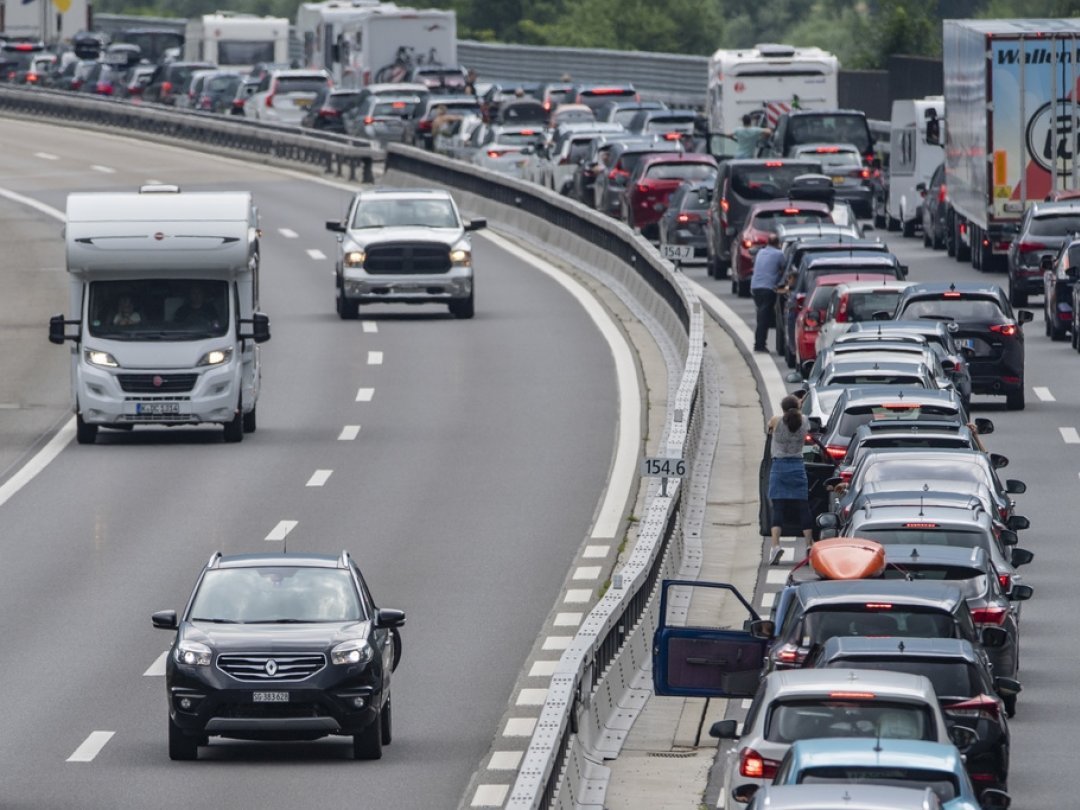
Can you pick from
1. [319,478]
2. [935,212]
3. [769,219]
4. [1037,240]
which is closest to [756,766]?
[319,478]

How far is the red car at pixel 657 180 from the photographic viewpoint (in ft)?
191

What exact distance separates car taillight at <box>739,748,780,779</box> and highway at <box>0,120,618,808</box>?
2948 millimetres

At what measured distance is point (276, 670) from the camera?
62.8 feet

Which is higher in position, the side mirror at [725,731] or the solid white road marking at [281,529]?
the side mirror at [725,731]

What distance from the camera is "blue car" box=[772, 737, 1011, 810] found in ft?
45.2

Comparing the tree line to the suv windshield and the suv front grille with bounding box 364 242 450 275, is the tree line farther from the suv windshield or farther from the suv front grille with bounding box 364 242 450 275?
the suv windshield

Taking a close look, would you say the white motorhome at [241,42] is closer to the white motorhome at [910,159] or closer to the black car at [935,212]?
the white motorhome at [910,159]

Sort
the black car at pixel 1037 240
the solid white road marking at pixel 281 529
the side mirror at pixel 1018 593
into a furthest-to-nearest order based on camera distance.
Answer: the black car at pixel 1037 240 → the solid white road marking at pixel 281 529 → the side mirror at pixel 1018 593

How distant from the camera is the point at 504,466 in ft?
112

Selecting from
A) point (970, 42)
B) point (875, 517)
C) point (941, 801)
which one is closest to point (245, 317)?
point (875, 517)

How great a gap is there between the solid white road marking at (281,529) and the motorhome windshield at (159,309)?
6810mm

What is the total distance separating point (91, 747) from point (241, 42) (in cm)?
8945

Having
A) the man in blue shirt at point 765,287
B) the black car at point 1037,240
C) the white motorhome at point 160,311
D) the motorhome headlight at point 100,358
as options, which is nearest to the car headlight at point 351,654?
the white motorhome at point 160,311

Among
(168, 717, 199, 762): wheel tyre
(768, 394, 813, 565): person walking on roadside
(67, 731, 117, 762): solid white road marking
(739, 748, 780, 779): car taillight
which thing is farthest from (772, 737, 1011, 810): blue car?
(768, 394, 813, 565): person walking on roadside
